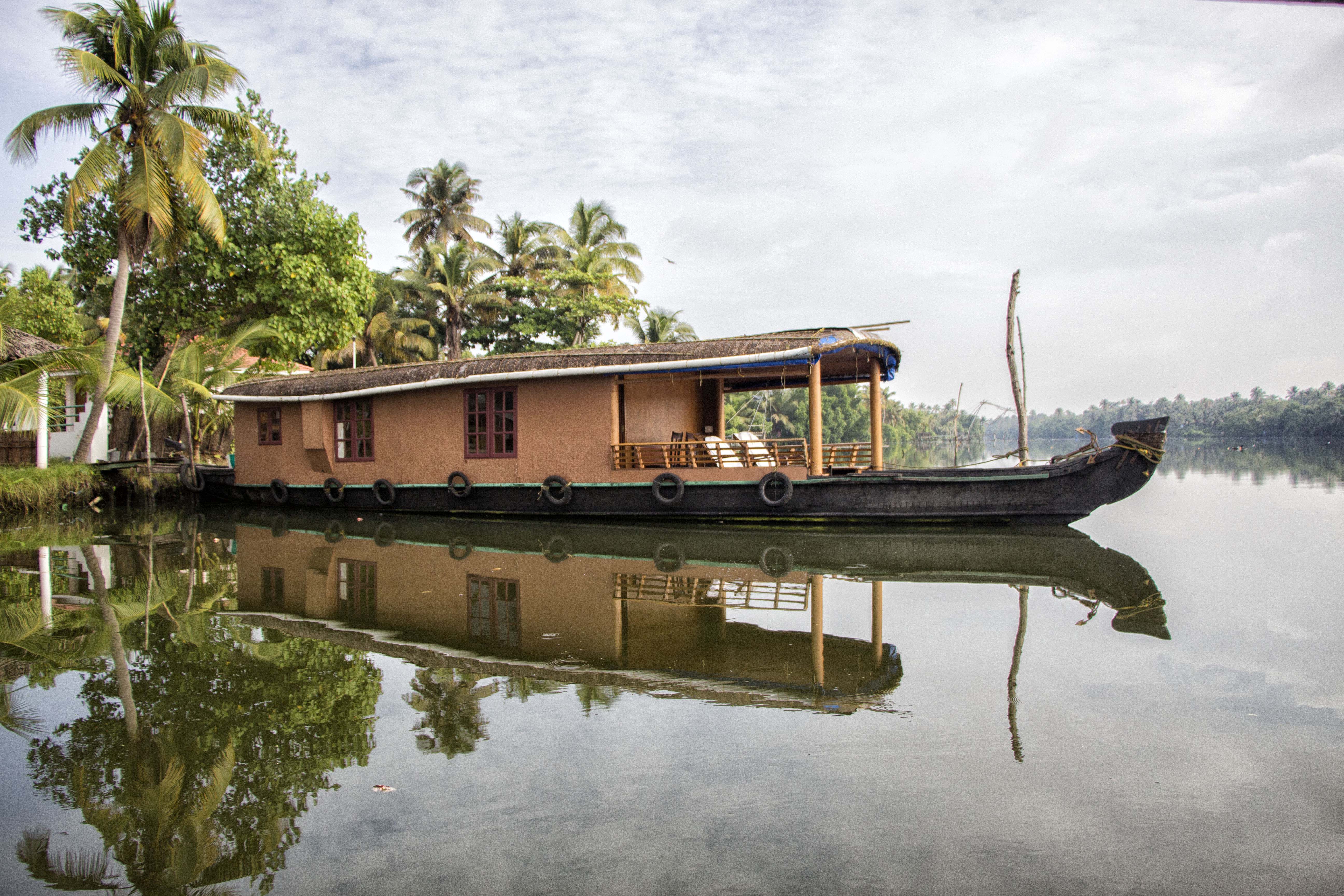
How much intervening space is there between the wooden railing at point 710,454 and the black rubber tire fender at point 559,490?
0.69 m

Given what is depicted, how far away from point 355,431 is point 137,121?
19.4 ft

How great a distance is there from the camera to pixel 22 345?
13.3m

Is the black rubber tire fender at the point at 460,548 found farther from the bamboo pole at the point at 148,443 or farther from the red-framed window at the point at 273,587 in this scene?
the bamboo pole at the point at 148,443

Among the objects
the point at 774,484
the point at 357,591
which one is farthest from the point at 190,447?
the point at 774,484

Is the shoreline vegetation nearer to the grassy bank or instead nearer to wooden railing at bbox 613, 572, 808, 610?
the grassy bank

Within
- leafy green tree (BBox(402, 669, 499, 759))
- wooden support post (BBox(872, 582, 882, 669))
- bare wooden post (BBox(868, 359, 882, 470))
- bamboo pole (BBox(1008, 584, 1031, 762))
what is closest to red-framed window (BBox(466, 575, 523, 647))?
leafy green tree (BBox(402, 669, 499, 759))

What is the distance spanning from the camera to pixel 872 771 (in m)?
2.73

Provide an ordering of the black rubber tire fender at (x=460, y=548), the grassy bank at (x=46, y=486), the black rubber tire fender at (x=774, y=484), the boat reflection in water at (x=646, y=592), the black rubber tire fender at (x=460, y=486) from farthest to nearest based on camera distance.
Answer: the grassy bank at (x=46, y=486), the black rubber tire fender at (x=460, y=486), the black rubber tire fender at (x=774, y=484), the black rubber tire fender at (x=460, y=548), the boat reflection in water at (x=646, y=592)

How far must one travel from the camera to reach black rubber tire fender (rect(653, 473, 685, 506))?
32.3 ft

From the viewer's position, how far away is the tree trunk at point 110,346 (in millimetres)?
12727

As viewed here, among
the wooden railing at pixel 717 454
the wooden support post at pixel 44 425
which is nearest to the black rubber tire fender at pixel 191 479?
the wooden support post at pixel 44 425

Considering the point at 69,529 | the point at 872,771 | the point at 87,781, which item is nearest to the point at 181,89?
the point at 69,529

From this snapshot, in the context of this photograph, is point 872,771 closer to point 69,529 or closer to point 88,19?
point 69,529

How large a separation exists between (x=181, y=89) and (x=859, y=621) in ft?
43.1
